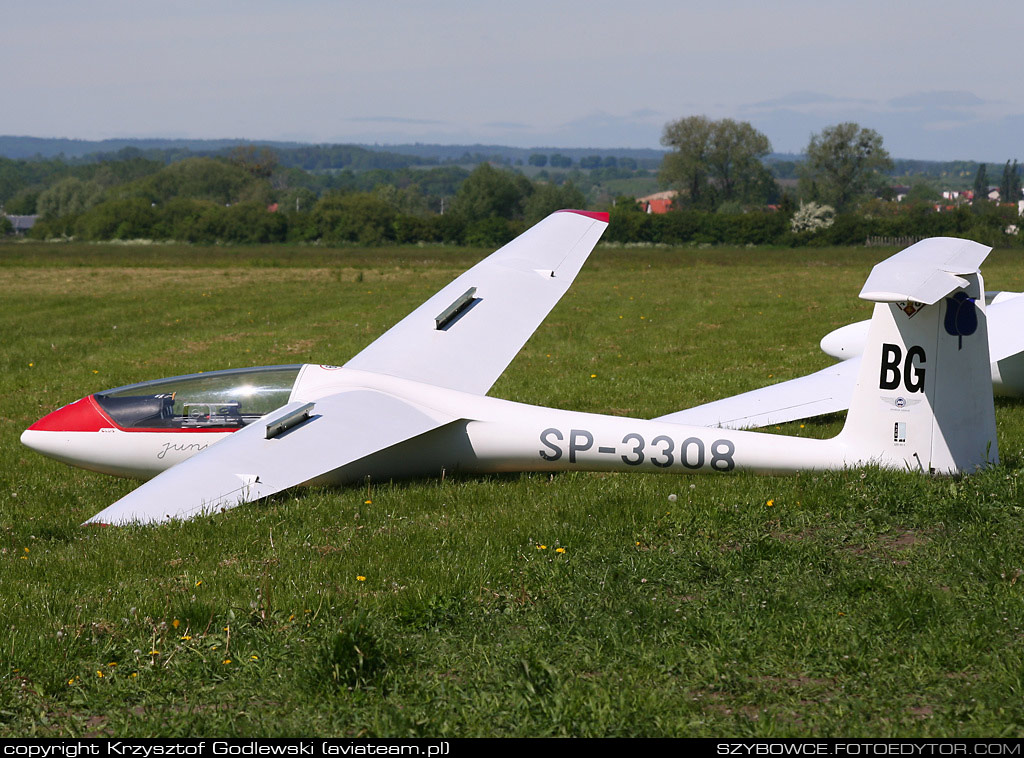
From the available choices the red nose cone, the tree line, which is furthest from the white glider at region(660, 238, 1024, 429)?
the tree line

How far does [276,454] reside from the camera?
8.24m

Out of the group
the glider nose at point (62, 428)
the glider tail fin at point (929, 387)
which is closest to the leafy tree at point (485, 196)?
the glider nose at point (62, 428)

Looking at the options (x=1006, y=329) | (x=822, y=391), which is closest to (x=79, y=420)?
(x=822, y=391)

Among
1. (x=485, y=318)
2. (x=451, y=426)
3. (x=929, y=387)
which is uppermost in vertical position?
(x=485, y=318)

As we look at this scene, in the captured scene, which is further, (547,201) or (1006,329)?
(547,201)

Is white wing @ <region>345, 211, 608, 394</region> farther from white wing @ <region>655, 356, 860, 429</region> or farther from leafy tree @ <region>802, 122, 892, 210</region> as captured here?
leafy tree @ <region>802, 122, 892, 210</region>

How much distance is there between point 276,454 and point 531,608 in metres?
3.21

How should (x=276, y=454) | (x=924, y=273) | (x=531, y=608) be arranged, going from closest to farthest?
(x=531, y=608) → (x=924, y=273) → (x=276, y=454)

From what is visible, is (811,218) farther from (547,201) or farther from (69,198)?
(69,198)

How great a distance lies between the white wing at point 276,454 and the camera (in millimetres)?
7438

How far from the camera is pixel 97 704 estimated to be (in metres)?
4.99

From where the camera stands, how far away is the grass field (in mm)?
4805

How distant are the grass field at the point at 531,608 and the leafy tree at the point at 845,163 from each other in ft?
384

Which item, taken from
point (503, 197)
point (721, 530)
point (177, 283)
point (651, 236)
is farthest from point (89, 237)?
point (721, 530)
